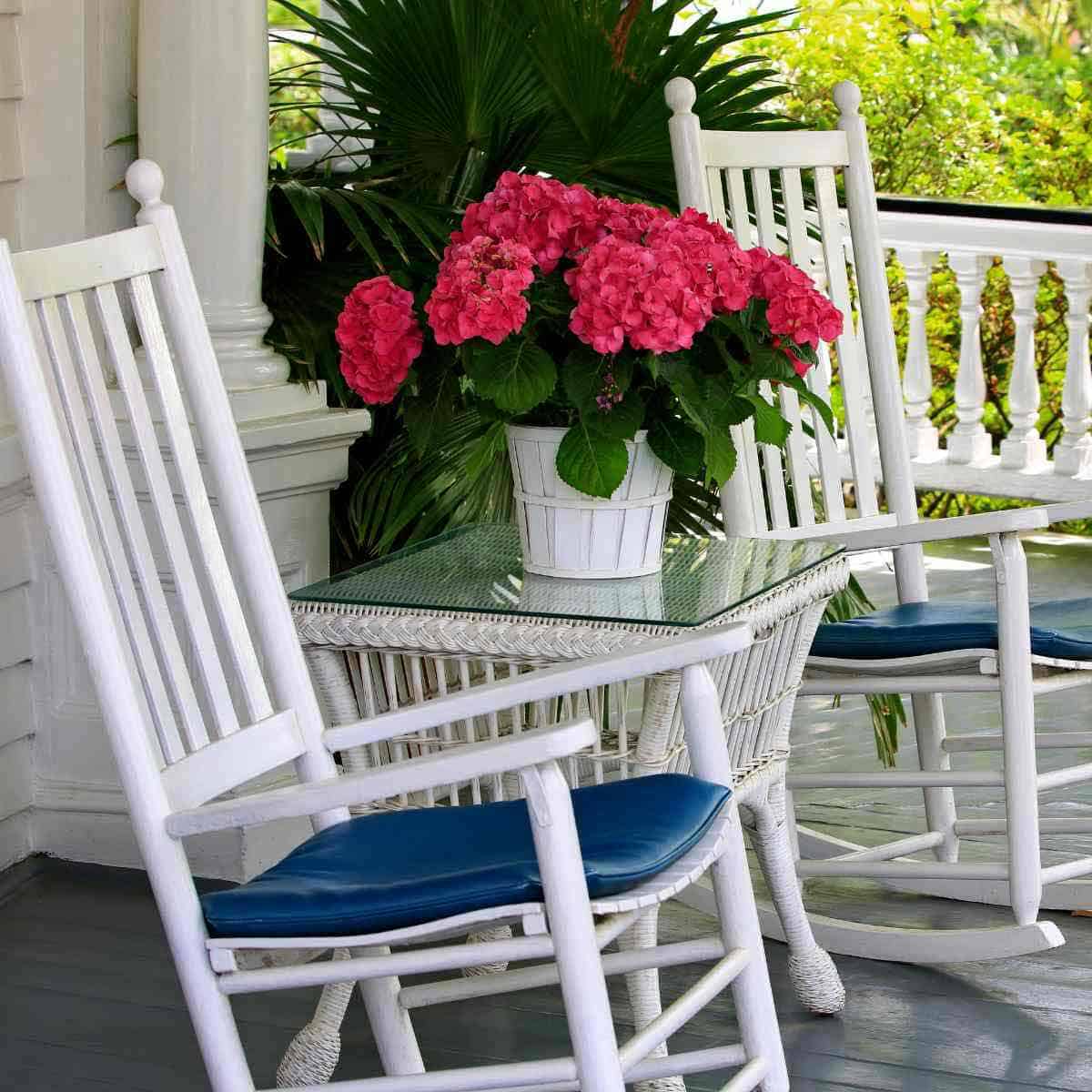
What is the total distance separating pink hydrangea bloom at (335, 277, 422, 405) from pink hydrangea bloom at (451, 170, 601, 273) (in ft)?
0.36

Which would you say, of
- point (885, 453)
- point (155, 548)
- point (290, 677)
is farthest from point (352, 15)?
point (290, 677)

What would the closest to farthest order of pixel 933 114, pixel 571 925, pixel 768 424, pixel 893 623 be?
pixel 571 925, pixel 768 424, pixel 893 623, pixel 933 114

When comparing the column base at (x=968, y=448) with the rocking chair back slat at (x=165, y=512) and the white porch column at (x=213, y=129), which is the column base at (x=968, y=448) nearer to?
the white porch column at (x=213, y=129)

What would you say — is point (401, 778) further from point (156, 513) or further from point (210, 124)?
point (210, 124)

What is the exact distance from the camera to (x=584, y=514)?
211 cm

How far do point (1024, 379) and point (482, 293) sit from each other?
320cm

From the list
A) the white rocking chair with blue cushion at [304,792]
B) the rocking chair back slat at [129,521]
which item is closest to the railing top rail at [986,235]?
the white rocking chair with blue cushion at [304,792]

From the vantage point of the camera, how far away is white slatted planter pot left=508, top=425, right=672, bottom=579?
82.6 inches

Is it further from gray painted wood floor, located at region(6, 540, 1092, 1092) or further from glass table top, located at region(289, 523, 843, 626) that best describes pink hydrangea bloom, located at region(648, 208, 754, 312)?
gray painted wood floor, located at region(6, 540, 1092, 1092)

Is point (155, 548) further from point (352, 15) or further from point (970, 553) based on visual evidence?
point (970, 553)

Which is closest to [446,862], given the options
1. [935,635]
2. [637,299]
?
[637,299]

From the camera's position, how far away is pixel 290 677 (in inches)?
72.7

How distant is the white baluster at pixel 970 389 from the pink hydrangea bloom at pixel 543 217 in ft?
10.1

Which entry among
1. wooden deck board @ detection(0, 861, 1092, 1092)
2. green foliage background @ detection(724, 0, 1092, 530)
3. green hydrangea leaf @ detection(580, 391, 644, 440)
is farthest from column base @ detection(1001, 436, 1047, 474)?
green hydrangea leaf @ detection(580, 391, 644, 440)
